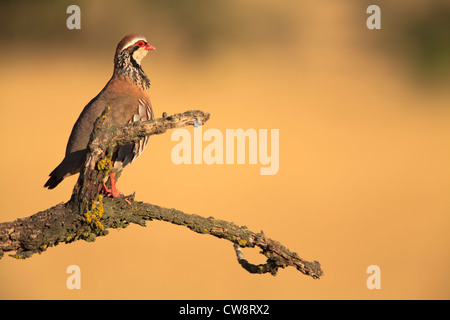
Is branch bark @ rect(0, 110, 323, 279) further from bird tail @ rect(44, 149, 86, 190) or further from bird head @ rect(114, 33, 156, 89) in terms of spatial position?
bird head @ rect(114, 33, 156, 89)

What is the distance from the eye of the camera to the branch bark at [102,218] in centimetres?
401

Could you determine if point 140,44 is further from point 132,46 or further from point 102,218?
point 102,218

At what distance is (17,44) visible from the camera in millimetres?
17812

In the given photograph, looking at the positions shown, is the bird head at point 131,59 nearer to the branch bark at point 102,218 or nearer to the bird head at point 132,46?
the bird head at point 132,46

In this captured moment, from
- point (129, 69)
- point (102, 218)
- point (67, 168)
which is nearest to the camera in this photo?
point (102, 218)

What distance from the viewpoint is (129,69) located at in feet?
19.7

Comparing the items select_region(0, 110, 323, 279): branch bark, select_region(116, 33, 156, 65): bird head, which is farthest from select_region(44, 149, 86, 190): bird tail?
select_region(116, 33, 156, 65): bird head

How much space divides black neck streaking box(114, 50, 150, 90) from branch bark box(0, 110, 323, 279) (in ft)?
5.88

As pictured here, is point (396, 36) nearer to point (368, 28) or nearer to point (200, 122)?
point (368, 28)

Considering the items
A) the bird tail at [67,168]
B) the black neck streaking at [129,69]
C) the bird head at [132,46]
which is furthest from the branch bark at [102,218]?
the bird head at [132,46]

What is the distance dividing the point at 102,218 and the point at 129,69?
2.00 meters

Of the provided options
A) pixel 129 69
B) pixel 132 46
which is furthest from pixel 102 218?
pixel 132 46

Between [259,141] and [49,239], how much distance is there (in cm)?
1037

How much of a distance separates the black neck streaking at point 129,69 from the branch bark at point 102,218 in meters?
1.79
